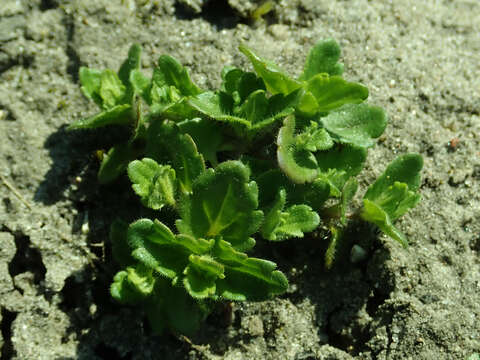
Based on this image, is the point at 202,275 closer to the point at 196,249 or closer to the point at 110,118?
the point at 196,249

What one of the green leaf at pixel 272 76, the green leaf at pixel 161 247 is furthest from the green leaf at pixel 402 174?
the green leaf at pixel 161 247

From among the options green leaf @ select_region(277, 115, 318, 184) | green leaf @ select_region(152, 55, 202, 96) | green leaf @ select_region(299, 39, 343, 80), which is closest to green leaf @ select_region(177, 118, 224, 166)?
green leaf @ select_region(152, 55, 202, 96)

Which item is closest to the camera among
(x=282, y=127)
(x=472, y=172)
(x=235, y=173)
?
(x=235, y=173)

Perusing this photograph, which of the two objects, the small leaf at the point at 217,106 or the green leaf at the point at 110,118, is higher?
Answer: the small leaf at the point at 217,106

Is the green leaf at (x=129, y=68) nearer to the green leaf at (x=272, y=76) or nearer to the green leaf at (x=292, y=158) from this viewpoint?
the green leaf at (x=272, y=76)

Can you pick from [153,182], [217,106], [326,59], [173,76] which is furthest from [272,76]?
[153,182]

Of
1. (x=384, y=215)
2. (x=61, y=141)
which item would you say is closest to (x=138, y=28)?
(x=61, y=141)

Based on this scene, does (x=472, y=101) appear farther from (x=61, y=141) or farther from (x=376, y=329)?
(x=61, y=141)
